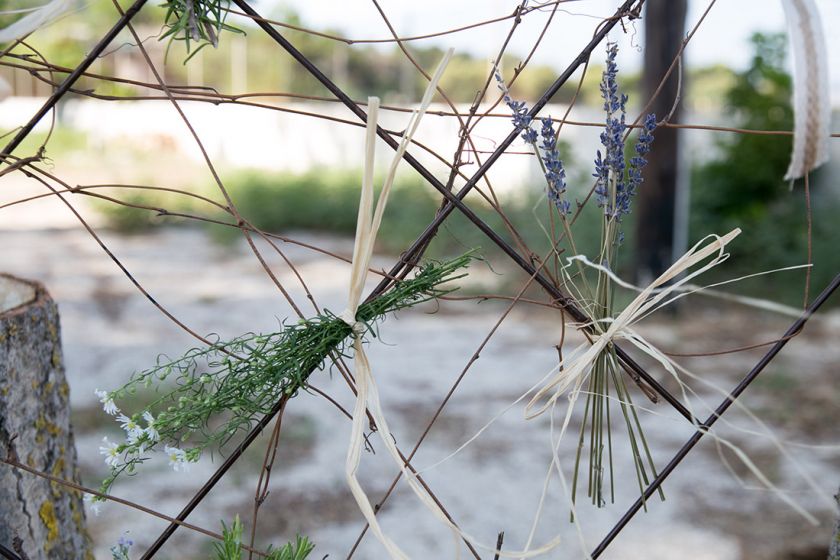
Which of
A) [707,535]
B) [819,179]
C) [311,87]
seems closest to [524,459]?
[707,535]

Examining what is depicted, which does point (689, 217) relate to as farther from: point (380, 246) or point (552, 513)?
point (552, 513)

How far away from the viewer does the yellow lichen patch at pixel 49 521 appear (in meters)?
1.10

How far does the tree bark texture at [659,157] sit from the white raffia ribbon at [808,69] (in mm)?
4700

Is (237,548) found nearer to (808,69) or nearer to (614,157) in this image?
(614,157)

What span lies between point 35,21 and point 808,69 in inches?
26.8

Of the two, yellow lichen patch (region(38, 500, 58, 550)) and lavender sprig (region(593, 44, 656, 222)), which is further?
yellow lichen patch (region(38, 500, 58, 550))

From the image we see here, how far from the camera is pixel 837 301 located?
5.77m

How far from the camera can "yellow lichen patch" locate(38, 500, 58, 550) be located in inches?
43.2

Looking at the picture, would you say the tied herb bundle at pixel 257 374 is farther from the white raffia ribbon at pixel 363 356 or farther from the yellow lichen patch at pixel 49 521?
the yellow lichen patch at pixel 49 521

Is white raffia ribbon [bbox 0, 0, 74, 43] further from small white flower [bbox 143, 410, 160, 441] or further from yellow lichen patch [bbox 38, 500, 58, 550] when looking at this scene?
yellow lichen patch [bbox 38, 500, 58, 550]

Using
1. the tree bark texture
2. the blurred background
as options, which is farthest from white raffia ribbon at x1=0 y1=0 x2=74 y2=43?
the tree bark texture

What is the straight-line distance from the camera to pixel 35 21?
72cm

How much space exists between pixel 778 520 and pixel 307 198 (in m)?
6.97

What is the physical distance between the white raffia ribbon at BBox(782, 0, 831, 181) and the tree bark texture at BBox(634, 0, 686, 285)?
4.70m
